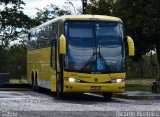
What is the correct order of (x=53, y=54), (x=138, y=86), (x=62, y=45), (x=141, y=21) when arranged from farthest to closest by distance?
(x=141, y=21)
(x=138, y=86)
(x=53, y=54)
(x=62, y=45)

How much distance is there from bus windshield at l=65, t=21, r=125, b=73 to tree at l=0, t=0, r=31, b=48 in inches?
2295

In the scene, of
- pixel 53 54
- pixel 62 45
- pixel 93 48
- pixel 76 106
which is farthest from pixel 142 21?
pixel 76 106

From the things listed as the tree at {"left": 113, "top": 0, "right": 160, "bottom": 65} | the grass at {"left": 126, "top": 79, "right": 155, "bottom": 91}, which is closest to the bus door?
the grass at {"left": 126, "top": 79, "right": 155, "bottom": 91}

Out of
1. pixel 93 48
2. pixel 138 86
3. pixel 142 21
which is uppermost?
pixel 142 21

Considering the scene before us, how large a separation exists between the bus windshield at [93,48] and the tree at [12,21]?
58.3 metres

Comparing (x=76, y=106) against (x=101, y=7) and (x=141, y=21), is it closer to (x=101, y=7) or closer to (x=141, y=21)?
(x=141, y=21)

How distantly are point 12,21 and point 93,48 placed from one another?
5914 cm

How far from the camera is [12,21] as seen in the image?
3255 inches

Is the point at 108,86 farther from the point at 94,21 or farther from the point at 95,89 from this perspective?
the point at 94,21

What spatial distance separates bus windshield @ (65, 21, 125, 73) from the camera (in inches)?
964

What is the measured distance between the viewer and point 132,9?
38.9m

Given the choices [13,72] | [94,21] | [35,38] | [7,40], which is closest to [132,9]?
[35,38]

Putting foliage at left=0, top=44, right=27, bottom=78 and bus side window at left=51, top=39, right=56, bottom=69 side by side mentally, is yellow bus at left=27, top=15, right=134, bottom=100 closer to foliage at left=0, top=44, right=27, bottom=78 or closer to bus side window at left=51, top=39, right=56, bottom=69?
bus side window at left=51, top=39, right=56, bottom=69

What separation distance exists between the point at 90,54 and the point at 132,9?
14954mm
